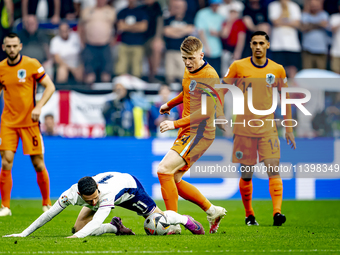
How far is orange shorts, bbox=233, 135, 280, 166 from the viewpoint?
6578 mm

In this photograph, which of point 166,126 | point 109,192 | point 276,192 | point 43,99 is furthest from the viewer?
point 43,99

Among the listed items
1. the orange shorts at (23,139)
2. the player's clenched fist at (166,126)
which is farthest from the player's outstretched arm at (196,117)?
the orange shorts at (23,139)

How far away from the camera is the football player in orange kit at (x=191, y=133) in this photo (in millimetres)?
5477

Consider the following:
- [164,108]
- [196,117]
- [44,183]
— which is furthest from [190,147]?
[44,183]

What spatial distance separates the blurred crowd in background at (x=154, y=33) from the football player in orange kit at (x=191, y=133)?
6.59m

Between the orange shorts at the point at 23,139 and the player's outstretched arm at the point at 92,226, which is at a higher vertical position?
the orange shorts at the point at 23,139

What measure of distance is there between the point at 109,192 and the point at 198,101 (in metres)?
1.51

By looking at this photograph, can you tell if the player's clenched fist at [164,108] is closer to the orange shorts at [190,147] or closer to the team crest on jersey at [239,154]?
the orange shorts at [190,147]

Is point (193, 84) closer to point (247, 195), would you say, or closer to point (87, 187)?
point (87, 187)

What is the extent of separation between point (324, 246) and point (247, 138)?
7.70 feet

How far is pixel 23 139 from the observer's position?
738 cm

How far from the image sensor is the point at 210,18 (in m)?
12.8

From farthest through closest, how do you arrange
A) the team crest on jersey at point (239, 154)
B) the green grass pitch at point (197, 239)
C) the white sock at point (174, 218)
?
the team crest on jersey at point (239, 154) → the white sock at point (174, 218) → the green grass pitch at point (197, 239)

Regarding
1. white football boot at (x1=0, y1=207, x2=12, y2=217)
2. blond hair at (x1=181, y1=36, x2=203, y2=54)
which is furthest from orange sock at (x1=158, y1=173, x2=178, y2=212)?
white football boot at (x1=0, y1=207, x2=12, y2=217)
